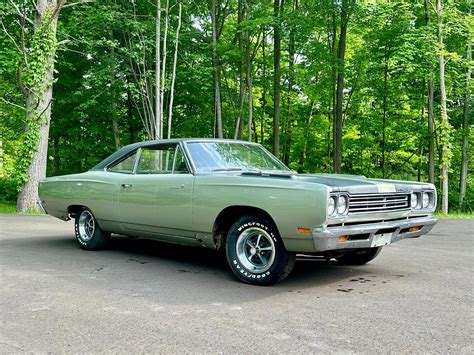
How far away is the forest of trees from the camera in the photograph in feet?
55.5

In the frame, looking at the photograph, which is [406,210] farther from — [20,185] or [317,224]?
[20,185]

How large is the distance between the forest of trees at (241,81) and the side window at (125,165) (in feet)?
28.9

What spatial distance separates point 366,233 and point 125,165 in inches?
147

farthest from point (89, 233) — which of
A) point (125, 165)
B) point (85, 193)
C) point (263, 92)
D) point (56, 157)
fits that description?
point (263, 92)

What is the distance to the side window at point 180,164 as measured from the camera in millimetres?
5910

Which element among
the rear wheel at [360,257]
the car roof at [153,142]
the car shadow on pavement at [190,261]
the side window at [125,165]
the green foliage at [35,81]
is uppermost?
the green foliage at [35,81]

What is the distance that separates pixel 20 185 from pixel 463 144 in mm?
22911

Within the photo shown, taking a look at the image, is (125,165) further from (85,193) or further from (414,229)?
(414,229)

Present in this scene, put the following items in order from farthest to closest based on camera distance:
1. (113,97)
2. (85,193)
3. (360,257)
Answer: (113,97), (85,193), (360,257)

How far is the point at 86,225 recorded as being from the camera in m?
7.41

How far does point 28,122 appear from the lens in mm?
14609

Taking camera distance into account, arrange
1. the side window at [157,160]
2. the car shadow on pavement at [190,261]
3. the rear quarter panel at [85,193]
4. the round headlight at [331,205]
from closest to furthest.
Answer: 1. the round headlight at [331,205]
2. the car shadow on pavement at [190,261]
3. the side window at [157,160]
4. the rear quarter panel at [85,193]

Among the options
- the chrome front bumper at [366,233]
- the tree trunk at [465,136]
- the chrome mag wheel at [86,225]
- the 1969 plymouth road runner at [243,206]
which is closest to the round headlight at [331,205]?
the 1969 plymouth road runner at [243,206]

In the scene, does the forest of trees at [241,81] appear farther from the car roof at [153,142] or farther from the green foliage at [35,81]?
the car roof at [153,142]
